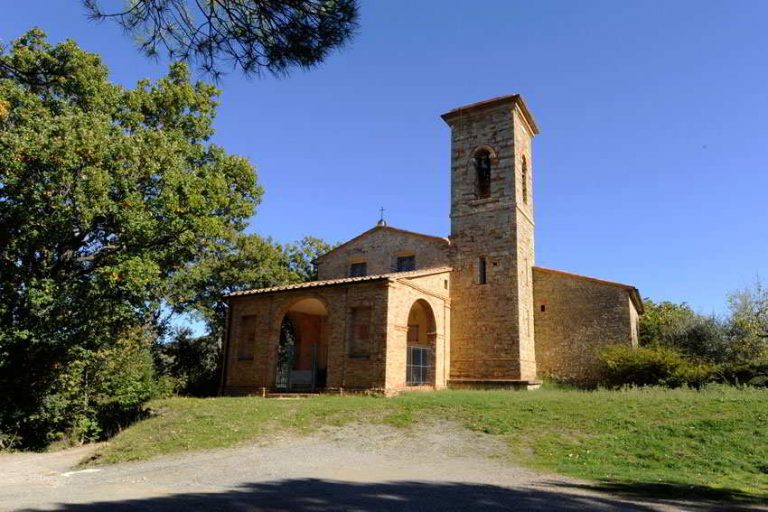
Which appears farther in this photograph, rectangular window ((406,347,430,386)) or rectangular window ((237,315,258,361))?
rectangular window ((237,315,258,361))

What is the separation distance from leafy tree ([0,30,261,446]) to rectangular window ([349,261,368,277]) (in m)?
9.24

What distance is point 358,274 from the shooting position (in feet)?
84.1

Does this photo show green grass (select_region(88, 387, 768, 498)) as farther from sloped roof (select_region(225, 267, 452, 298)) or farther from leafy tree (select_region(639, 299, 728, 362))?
leafy tree (select_region(639, 299, 728, 362))

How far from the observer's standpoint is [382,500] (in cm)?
693

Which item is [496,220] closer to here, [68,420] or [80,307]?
[80,307]

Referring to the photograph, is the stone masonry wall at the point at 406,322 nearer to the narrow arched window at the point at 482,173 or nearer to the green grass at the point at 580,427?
the green grass at the point at 580,427

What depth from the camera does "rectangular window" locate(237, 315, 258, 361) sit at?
72.0 feet

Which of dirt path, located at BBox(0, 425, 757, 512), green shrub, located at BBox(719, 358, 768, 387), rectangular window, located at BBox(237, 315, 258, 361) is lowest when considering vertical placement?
dirt path, located at BBox(0, 425, 757, 512)

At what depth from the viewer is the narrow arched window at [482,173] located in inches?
909

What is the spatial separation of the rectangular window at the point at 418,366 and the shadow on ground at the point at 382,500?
12084mm

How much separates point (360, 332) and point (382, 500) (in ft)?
40.4

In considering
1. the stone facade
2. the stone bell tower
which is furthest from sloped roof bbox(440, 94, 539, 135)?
the stone facade

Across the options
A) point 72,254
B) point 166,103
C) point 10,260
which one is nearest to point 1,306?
point 10,260

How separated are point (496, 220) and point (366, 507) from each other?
16.8 m
